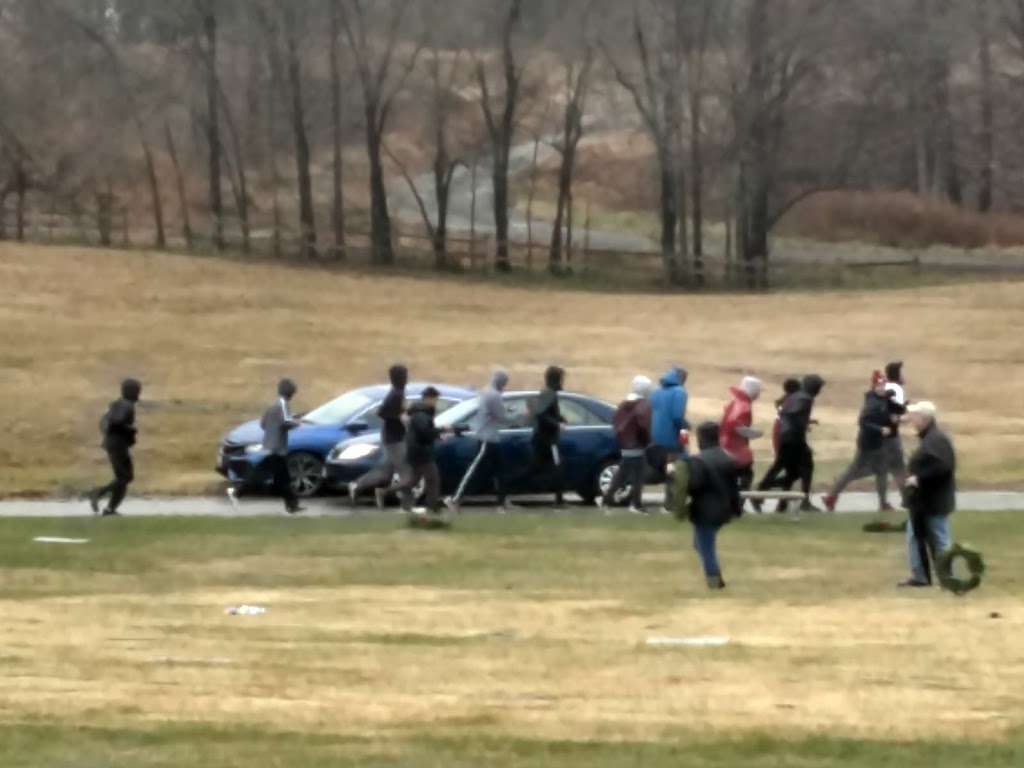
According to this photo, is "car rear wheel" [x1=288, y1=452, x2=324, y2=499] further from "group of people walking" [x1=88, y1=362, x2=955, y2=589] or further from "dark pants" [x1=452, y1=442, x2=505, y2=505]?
"dark pants" [x1=452, y1=442, x2=505, y2=505]

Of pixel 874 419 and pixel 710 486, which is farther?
pixel 874 419

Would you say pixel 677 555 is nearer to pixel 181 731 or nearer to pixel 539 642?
pixel 539 642

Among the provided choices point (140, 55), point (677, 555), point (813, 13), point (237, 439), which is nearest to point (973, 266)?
point (813, 13)

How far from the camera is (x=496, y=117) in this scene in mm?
68688

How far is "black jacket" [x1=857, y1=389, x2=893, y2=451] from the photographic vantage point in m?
22.9

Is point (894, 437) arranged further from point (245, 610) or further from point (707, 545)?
point (245, 610)

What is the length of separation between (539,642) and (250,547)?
8.04 m

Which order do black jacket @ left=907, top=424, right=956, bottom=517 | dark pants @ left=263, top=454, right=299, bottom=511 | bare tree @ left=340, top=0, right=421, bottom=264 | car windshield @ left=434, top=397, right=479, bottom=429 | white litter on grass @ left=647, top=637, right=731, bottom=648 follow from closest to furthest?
1. white litter on grass @ left=647, top=637, right=731, bottom=648
2. black jacket @ left=907, top=424, right=956, bottom=517
3. dark pants @ left=263, top=454, right=299, bottom=511
4. car windshield @ left=434, top=397, right=479, bottom=429
5. bare tree @ left=340, top=0, right=421, bottom=264

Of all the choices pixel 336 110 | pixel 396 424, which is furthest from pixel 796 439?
pixel 336 110

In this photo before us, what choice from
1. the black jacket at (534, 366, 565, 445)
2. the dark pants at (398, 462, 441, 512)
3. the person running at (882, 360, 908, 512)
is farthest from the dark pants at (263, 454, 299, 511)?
the person running at (882, 360, 908, 512)

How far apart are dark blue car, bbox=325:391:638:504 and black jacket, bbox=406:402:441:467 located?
209 cm

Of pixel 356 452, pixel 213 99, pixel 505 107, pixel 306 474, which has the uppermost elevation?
pixel 213 99

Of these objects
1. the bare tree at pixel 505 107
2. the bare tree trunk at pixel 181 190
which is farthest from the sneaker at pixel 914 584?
the bare tree at pixel 505 107

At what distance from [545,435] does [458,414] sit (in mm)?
1807
